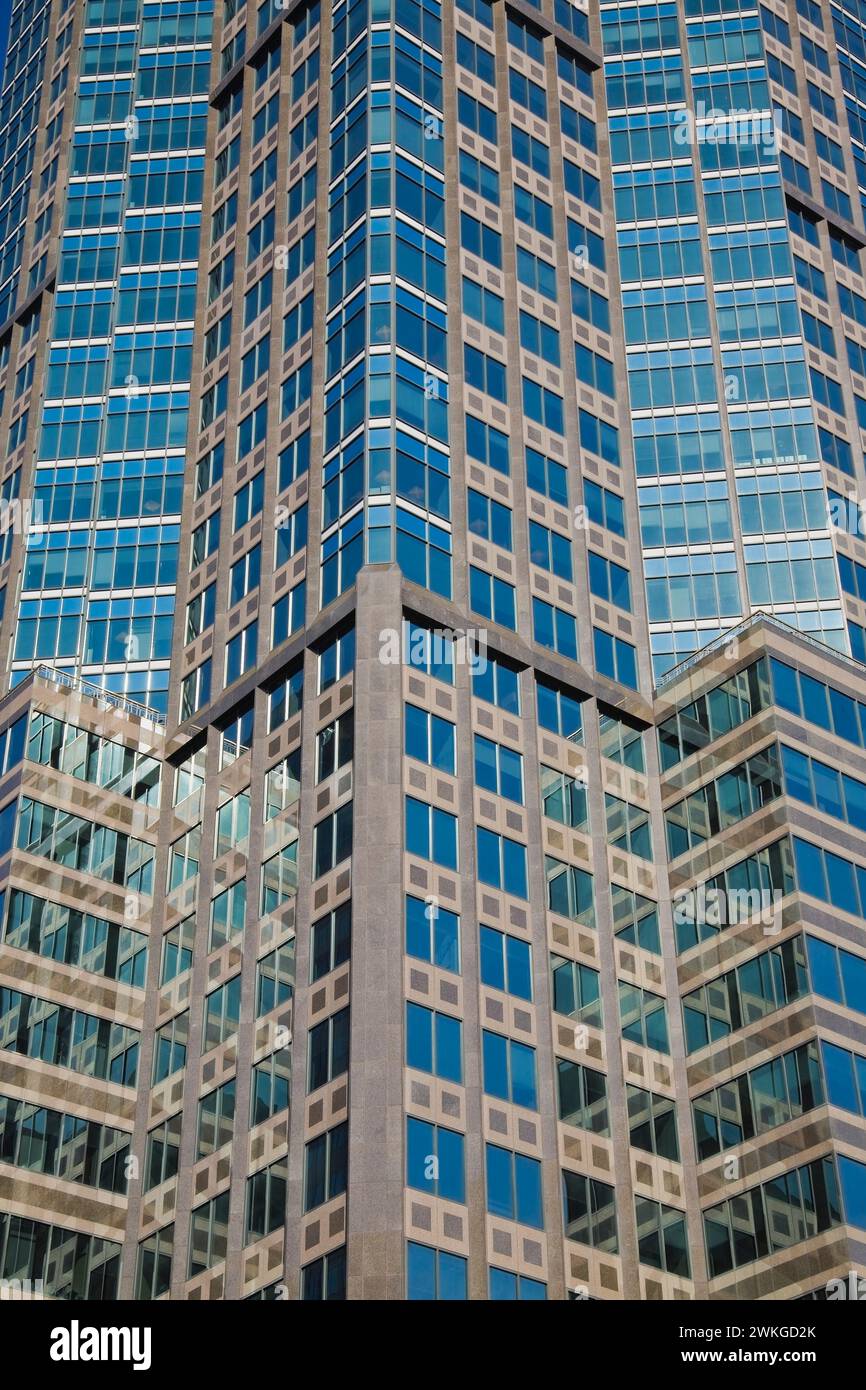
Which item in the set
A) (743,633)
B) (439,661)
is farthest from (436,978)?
(743,633)

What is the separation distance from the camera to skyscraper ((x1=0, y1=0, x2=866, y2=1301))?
68.3 m

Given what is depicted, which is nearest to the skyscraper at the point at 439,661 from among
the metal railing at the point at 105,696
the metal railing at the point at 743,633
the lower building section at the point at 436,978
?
the lower building section at the point at 436,978

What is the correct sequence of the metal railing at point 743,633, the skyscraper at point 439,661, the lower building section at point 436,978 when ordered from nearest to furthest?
the lower building section at point 436,978 < the skyscraper at point 439,661 < the metal railing at point 743,633

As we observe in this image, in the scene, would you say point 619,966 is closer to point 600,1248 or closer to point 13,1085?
point 600,1248

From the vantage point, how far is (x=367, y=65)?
94.7 m

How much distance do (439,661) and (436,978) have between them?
14.0m

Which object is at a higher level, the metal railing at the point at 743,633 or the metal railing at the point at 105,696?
the metal railing at the point at 105,696

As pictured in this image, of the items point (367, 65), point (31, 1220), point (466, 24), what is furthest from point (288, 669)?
point (466, 24)

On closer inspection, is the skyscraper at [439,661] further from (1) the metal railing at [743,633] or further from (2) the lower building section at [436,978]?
(1) the metal railing at [743,633]

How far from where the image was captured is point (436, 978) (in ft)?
223

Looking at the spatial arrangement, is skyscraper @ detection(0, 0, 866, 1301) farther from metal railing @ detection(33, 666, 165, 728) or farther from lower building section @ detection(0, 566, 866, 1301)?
metal railing @ detection(33, 666, 165, 728)

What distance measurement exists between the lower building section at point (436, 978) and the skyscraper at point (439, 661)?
7.6 inches

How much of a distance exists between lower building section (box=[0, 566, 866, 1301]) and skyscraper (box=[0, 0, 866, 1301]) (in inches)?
7.6

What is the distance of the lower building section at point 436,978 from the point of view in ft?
216
